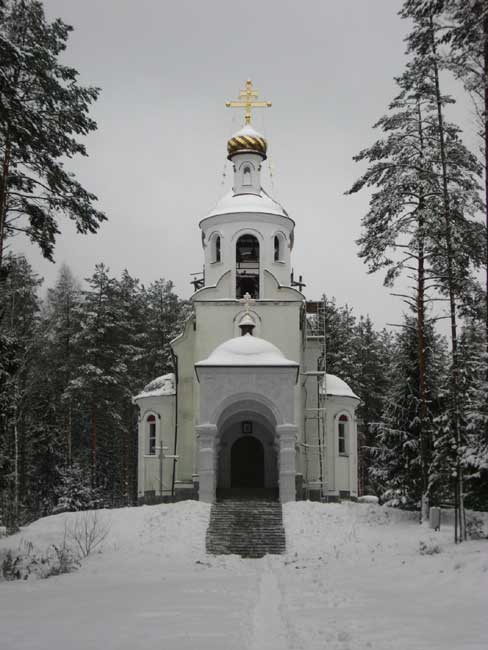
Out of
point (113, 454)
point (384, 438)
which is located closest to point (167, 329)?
point (113, 454)

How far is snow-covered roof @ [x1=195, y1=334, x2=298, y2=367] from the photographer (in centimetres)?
2506

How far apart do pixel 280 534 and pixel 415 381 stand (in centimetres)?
641

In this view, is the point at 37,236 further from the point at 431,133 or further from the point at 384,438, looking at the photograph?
the point at 384,438

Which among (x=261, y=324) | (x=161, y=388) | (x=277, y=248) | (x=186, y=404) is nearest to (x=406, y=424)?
(x=261, y=324)

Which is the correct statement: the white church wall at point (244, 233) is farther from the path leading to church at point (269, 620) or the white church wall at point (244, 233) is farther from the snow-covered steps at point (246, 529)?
the path leading to church at point (269, 620)

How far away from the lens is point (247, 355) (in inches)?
1003

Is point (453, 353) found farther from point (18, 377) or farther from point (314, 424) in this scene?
point (18, 377)

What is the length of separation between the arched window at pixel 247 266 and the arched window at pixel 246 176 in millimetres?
2620

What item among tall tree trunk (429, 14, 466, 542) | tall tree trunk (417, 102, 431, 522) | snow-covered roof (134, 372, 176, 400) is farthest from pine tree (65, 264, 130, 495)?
tall tree trunk (429, 14, 466, 542)

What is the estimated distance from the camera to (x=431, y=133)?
21.2 m

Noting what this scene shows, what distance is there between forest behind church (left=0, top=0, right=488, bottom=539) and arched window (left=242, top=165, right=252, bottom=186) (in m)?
9.01

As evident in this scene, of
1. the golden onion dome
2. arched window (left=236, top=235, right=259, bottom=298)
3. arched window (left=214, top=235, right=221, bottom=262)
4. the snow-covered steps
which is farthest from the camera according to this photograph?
the golden onion dome

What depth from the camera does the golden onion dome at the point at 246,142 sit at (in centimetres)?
Answer: 3117

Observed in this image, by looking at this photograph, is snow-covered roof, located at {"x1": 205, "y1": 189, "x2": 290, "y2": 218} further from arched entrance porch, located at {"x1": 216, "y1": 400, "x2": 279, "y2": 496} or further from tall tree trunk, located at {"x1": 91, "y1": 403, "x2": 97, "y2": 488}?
tall tree trunk, located at {"x1": 91, "y1": 403, "x2": 97, "y2": 488}
